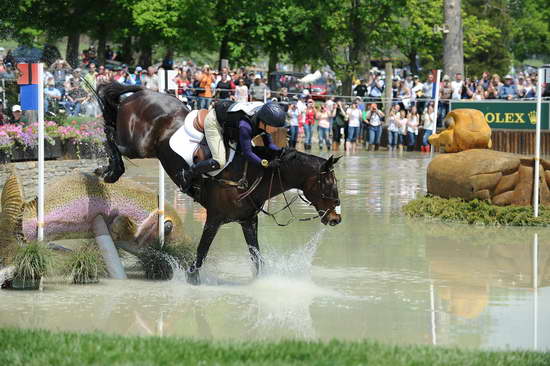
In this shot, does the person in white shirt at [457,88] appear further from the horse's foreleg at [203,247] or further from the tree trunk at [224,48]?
the horse's foreleg at [203,247]

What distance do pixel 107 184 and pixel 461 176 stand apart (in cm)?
654

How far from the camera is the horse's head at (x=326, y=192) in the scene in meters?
10.1

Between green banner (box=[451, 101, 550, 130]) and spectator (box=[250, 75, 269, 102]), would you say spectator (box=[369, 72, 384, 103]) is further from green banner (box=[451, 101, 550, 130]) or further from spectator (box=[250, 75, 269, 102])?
green banner (box=[451, 101, 550, 130])

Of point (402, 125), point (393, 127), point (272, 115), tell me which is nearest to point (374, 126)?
point (393, 127)

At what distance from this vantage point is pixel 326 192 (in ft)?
33.1

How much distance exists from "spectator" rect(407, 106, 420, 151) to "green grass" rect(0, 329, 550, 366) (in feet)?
81.9

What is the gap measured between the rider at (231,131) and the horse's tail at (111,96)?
5.07 ft

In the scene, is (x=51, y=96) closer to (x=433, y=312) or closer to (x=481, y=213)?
(x=481, y=213)

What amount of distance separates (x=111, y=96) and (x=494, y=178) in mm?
6534

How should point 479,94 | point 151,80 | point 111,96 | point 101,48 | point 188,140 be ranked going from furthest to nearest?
point 101,48 < point 479,94 < point 151,80 < point 111,96 < point 188,140

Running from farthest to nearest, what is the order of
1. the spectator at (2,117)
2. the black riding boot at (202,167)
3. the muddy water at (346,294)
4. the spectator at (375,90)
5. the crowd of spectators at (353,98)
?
1. the spectator at (375,90)
2. the crowd of spectators at (353,98)
3. the spectator at (2,117)
4. the black riding boot at (202,167)
5. the muddy water at (346,294)

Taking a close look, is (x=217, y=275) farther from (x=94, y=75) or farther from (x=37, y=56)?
→ (x=37, y=56)

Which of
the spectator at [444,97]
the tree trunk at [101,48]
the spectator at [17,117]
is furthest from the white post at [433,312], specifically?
the tree trunk at [101,48]

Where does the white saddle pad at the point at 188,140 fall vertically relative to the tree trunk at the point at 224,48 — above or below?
below
